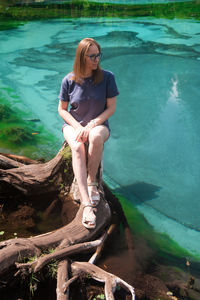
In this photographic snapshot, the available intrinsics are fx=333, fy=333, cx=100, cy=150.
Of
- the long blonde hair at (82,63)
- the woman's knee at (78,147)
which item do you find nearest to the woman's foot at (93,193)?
the woman's knee at (78,147)

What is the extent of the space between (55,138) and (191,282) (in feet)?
8.23

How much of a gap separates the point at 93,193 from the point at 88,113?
586 millimetres

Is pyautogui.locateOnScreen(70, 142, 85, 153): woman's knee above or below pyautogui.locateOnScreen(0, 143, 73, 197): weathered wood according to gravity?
above

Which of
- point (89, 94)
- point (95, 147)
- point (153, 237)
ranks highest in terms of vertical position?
point (89, 94)

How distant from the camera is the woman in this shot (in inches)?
88.9

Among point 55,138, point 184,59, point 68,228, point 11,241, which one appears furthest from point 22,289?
point 184,59

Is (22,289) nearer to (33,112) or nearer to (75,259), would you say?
(75,259)

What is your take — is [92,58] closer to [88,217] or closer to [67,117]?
[67,117]

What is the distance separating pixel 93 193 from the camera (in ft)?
7.72

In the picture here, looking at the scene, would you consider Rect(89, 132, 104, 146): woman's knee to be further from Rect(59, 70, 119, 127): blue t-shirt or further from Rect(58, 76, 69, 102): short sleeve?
Rect(58, 76, 69, 102): short sleeve

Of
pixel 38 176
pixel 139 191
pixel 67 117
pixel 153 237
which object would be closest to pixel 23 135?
pixel 38 176

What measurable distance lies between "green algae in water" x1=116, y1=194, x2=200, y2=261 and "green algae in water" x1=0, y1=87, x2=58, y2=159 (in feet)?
3.96

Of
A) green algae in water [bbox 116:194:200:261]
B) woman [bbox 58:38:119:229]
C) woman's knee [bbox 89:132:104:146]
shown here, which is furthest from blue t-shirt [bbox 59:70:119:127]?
green algae in water [bbox 116:194:200:261]

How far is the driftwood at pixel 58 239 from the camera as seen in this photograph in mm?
1815
